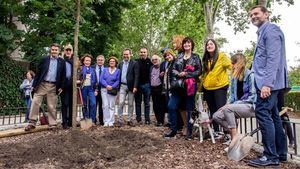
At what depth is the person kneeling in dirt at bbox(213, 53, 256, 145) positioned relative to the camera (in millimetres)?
5203

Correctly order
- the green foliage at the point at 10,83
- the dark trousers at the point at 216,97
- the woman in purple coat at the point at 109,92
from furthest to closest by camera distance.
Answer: the green foliage at the point at 10,83, the woman in purple coat at the point at 109,92, the dark trousers at the point at 216,97

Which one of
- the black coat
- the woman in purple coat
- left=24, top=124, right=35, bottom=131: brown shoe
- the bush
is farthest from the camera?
the bush

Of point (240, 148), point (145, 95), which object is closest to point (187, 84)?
point (240, 148)

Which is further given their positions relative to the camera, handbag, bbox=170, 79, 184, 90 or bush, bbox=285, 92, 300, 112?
bush, bbox=285, 92, 300, 112

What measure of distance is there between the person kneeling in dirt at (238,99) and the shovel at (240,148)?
31cm

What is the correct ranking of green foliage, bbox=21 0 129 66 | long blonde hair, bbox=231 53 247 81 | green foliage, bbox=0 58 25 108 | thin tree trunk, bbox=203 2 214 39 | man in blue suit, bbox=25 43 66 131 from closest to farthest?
long blonde hair, bbox=231 53 247 81 → man in blue suit, bbox=25 43 66 131 → green foliage, bbox=21 0 129 66 → green foliage, bbox=0 58 25 108 → thin tree trunk, bbox=203 2 214 39

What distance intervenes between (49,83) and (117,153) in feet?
11.7

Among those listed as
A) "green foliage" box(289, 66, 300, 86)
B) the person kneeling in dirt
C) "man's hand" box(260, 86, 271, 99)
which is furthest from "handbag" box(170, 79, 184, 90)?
"green foliage" box(289, 66, 300, 86)

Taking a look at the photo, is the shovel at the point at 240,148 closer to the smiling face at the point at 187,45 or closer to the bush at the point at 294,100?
the smiling face at the point at 187,45

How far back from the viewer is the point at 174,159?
481 centimetres

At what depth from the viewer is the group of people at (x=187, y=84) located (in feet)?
14.9

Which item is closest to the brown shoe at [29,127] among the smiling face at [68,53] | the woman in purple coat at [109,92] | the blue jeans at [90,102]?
the blue jeans at [90,102]

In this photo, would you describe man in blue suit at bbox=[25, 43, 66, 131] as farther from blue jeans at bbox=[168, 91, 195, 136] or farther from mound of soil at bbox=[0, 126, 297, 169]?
blue jeans at bbox=[168, 91, 195, 136]

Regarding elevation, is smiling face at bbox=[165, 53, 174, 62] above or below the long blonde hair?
above
